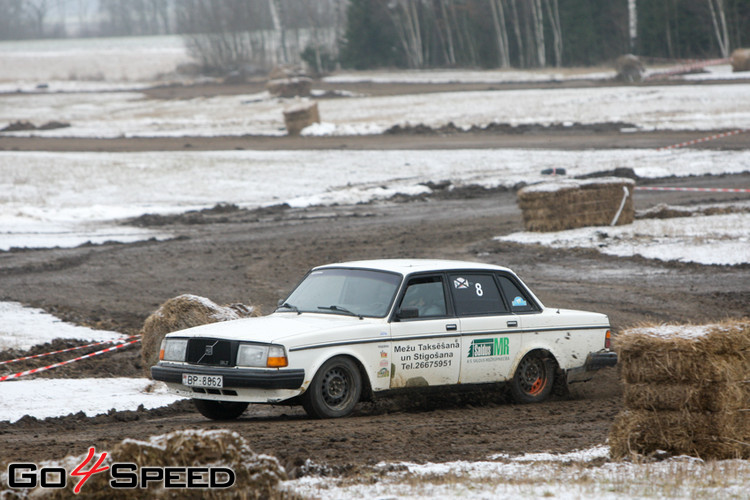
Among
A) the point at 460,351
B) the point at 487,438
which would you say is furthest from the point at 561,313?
the point at 487,438

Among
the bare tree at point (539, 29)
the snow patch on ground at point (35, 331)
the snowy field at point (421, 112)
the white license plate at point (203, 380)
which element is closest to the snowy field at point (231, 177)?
the snow patch on ground at point (35, 331)

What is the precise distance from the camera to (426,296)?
9500 millimetres

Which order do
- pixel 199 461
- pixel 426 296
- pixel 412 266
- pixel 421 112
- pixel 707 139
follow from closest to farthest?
pixel 199 461, pixel 426 296, pixel 412 266, pixel 707 139, pixel 421 112

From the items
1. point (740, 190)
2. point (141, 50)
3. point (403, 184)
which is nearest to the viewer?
point (740, 190)

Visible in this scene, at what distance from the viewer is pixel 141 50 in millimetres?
131250

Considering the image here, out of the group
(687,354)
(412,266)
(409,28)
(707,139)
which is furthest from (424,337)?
(409,28)

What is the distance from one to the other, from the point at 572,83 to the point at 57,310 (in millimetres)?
55343

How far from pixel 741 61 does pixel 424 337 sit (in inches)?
2216

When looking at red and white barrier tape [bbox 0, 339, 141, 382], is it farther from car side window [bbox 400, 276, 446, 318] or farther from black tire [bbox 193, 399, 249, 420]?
car side window [bbox 400, 276, 446, 318]

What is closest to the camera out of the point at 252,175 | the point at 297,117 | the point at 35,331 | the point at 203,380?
the point at 203,380

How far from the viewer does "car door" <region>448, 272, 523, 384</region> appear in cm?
952

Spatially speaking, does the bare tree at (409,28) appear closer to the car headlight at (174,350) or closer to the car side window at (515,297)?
the car side window at (515,297)

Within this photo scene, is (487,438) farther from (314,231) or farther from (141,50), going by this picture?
(141,50)

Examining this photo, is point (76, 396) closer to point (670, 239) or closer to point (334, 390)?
point (334, 390)
